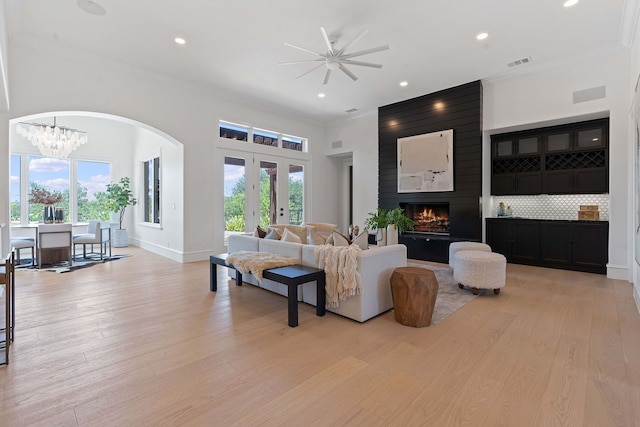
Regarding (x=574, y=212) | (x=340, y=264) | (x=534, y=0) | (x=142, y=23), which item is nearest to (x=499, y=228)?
(x=574, y=212)

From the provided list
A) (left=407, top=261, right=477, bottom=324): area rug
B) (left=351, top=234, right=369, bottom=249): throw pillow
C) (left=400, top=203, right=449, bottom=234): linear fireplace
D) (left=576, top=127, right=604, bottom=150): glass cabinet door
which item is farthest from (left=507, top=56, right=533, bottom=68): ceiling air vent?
(left=351, top=234, right=369, bottom=249): throw pillow

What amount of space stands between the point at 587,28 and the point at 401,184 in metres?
3.86

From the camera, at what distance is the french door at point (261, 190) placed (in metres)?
7.08

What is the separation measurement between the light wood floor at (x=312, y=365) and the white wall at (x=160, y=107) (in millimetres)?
2824

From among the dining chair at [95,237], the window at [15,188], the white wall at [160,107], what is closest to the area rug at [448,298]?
the white wall at [160,107]

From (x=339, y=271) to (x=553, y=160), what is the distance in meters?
5.14

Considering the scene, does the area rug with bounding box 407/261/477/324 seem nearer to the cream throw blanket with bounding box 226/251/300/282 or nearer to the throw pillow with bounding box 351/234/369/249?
the throw pillow with bounding box 351/234/369/249

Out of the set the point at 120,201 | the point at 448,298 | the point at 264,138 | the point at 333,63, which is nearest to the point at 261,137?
the point at 264,138

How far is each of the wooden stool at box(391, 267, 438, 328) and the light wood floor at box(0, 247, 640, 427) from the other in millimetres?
107

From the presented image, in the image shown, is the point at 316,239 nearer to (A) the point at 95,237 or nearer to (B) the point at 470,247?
(B) the point at 470,247

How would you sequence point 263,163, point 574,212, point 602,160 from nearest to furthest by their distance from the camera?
point 602,160 → point 574,212 → point 263,163

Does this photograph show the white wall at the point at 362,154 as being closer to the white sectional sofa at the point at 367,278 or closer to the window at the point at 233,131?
the window at the point at 233,131

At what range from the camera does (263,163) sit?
25.1 feet

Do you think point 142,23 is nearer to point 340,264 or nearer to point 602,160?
point 340,264
